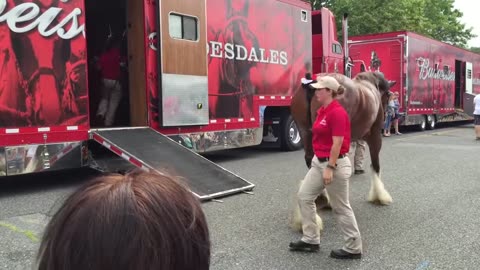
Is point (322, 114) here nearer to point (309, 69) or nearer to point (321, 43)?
point (309, 69)

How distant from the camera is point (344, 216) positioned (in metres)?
4.21

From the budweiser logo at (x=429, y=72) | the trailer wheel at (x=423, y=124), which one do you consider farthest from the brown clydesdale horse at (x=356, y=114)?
the trailer wheel at (x=423, y=124)

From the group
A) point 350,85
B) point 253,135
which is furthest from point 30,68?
point 253,135

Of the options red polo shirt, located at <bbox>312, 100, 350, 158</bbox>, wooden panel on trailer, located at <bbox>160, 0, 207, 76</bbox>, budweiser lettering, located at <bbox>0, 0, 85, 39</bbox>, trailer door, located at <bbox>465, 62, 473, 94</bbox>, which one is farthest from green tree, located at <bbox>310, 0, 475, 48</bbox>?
red polo shirt, located at <bbox>312, 100, 350, 158</bbox>

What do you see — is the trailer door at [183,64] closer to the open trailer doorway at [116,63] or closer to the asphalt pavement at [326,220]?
the open trailer doorway at [116,63]

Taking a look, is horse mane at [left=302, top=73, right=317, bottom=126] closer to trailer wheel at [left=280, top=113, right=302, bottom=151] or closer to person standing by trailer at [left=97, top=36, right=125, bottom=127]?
person standing by trailer at [left=97, top=36, right=125, bottom=127]

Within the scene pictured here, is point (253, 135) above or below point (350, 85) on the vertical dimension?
below

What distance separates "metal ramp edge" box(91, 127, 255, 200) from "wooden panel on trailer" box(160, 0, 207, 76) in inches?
59.4

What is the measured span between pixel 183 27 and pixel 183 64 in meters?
0.70

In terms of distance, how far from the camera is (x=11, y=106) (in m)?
6.68

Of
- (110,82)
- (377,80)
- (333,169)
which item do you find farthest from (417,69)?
(333,169)

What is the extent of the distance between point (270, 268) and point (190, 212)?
10.2 feet

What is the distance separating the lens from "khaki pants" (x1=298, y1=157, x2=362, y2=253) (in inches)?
165

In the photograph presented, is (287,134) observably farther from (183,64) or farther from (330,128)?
(330,128)
